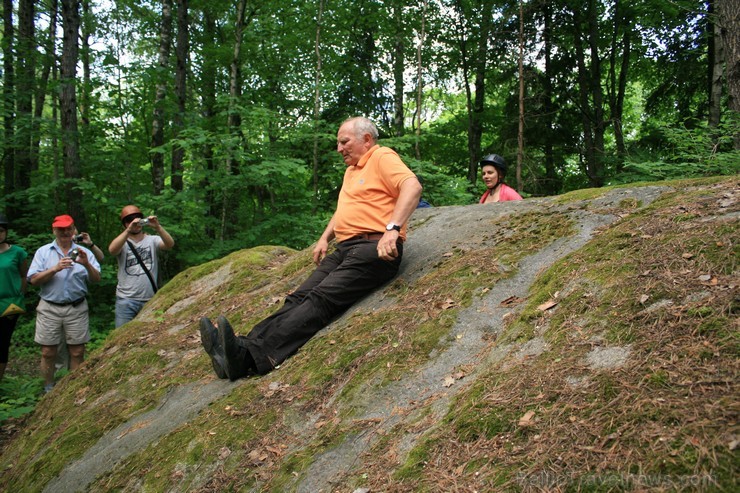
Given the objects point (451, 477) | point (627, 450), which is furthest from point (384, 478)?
point (627, 450)

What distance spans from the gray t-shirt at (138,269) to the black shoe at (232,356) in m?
3.58

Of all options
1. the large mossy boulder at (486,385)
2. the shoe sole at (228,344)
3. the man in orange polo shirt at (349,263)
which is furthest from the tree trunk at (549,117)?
the shoe sole at (228,344)

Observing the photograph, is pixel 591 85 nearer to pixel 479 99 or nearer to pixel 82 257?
pixel 479 99

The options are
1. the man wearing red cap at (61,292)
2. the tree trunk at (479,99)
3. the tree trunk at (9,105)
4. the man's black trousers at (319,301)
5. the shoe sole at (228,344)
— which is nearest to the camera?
the shoe sole at (228,344)

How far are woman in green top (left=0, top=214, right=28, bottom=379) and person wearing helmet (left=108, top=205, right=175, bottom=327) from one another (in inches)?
46.6

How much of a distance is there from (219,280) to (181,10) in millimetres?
8464

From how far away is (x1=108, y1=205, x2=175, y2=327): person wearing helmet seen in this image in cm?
658

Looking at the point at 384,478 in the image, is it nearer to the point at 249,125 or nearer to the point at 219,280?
the point at 219,280

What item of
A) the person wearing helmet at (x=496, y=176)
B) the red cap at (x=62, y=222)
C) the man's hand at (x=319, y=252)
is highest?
the person wearing helmet at (x=496, y=176)

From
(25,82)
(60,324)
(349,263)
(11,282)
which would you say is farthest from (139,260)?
(25,82)

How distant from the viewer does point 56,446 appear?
3.96 meters

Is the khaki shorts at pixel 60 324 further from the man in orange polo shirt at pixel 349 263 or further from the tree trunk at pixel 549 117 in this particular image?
the tree trunk at pixel 549 117

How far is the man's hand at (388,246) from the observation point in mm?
3801

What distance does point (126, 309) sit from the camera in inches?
273
